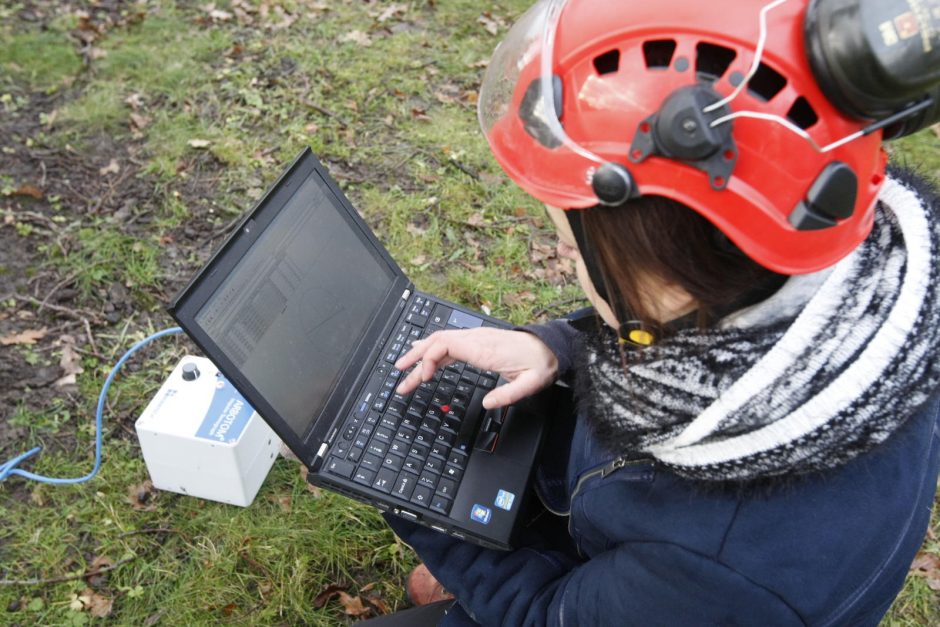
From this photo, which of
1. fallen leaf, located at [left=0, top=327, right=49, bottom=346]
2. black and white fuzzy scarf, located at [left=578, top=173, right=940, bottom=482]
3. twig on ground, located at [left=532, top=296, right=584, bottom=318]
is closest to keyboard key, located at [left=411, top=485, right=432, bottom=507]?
black and white fuzzy scarf, located at [left=578, top=173, right=940, bottom=482]

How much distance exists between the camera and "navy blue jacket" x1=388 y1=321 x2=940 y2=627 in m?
1.27

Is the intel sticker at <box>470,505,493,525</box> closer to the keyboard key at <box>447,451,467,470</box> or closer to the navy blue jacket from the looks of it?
the keyboard key at <box>447,451,467,470</box>

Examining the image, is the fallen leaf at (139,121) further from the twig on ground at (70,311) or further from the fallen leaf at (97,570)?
the fallen leaf at (97,570)

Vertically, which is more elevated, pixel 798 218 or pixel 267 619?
pixel 798 218

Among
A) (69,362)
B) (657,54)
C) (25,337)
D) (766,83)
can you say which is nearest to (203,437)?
(69,362)

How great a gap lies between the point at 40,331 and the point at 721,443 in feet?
10.1

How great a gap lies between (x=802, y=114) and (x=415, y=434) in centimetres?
128

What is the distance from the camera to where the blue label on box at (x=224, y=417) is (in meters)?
2.47

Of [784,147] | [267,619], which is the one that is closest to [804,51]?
[784,147]

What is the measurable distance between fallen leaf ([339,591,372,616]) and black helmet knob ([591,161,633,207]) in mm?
1973

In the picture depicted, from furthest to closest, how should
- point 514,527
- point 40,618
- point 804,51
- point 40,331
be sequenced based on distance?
point 40,331 → point 40,618 → point 514,527 → point 804,51

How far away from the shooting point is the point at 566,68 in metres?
1.24

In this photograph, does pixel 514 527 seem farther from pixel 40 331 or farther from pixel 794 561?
pixel 40 331

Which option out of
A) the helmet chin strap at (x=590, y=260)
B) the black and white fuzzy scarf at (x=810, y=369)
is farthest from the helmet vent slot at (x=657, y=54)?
the black and white fuzzy scarf at (x=810, y=369)
